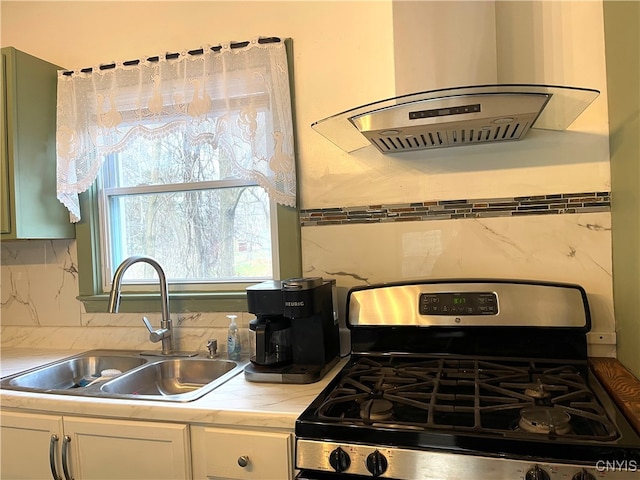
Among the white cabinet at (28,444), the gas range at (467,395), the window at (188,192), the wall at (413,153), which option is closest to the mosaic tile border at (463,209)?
the wall at (413,153)

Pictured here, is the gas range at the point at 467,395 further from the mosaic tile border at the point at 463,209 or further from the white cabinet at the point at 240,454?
the mosaic tile border at the point at 463,209

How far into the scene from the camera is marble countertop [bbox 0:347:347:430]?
1.26 m

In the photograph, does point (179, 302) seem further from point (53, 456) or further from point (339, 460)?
point (339, 460)

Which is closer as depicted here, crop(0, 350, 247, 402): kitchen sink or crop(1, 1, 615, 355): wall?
crop(1, 1, 615, 355): wall

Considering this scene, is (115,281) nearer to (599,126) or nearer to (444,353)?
(444,353)

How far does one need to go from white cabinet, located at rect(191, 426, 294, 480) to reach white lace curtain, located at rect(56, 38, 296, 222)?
86 cm

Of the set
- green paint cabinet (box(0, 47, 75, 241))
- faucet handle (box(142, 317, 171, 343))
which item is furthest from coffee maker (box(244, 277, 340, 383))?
green paint cabinet (box(0, 47, 75, 241))

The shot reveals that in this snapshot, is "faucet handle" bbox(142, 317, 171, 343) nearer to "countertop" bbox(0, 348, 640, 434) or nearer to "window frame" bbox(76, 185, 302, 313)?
"window frame" bbox(76, 185, 302, 313)

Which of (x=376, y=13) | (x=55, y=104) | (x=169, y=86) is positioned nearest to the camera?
(x=376, y=13)

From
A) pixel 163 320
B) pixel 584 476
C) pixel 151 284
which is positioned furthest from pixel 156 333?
pixel 584 476

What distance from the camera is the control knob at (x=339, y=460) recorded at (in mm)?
1100

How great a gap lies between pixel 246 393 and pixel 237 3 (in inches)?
57.8

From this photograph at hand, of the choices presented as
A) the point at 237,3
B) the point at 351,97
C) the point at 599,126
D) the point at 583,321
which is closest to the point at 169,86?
the point at 237,3

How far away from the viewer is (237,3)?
1.95 m
